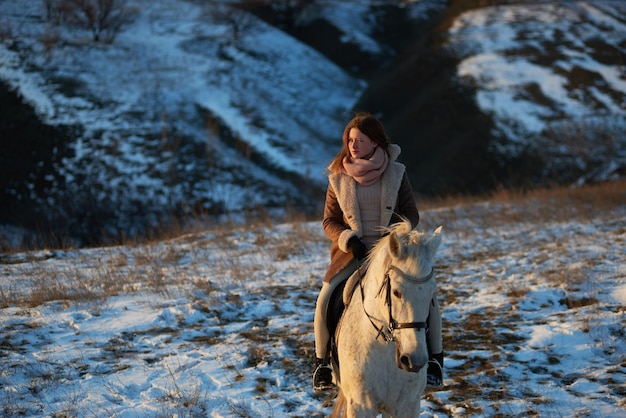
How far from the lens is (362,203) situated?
4.09 m

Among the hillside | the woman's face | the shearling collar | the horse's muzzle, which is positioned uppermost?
the woman's face

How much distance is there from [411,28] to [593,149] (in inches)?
1067

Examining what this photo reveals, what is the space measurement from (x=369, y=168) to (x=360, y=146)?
21 cm

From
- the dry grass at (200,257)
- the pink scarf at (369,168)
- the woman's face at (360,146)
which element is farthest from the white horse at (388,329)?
the dry grass at (200,257)

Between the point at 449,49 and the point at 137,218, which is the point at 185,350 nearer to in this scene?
the point at 137,218

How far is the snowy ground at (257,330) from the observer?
5312 mm

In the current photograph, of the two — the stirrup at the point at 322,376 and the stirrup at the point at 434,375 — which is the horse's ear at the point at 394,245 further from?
the stirrup at the point at 322,376

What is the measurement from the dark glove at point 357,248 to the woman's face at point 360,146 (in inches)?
25.5

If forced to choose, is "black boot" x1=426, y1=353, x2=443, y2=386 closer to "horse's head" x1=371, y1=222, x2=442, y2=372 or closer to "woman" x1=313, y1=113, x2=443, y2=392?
"woman" x1=313, y1=113, x2=443, y2=392

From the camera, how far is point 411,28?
166 ft

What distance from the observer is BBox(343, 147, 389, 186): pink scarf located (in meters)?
3.99

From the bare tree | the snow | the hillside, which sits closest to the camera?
the hillside

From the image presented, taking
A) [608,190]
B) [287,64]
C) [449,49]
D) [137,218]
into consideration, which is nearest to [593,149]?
[608,190]

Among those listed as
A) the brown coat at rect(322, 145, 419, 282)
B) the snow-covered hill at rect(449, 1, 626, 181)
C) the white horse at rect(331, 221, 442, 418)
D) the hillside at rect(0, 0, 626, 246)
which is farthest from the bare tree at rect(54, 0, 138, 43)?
the white horse at rect(331, 221, 442, 418)
